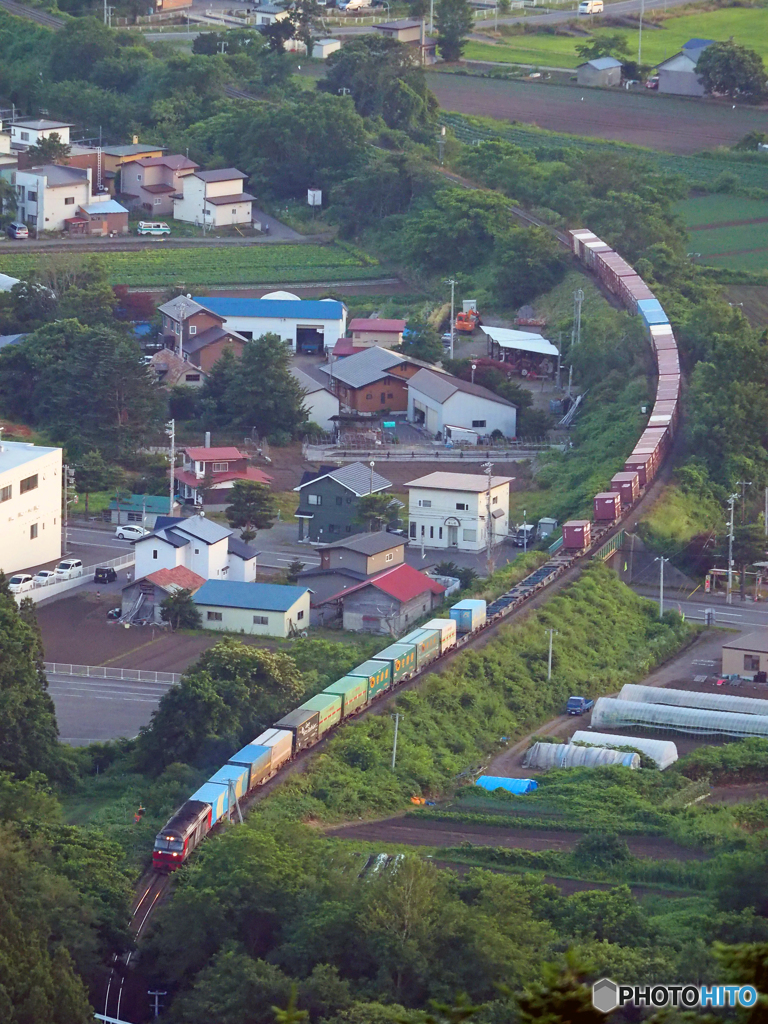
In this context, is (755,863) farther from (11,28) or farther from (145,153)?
(11,28)

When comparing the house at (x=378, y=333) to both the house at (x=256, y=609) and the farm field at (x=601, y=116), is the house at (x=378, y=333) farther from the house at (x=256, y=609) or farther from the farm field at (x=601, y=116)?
the farm field at (x=601, y=116)

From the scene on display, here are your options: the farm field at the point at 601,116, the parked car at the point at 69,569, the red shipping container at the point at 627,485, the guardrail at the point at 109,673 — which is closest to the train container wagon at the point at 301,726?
the guardrail at the point at 109,673

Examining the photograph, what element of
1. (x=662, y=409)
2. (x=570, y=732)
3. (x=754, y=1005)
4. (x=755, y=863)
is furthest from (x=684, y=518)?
(x=754, y=1005)

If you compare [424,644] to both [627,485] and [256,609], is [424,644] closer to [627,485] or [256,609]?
[256,609]

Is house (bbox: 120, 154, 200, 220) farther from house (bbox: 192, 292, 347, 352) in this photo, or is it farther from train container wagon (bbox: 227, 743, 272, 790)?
train container wagon (bbox: 227, 743, 272, 790)

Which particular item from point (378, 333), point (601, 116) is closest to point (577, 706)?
point (378, 333)

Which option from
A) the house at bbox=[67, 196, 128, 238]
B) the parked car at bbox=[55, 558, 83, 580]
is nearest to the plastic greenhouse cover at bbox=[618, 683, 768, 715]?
the parked car at bbox=[55, 558, 83, 580]
